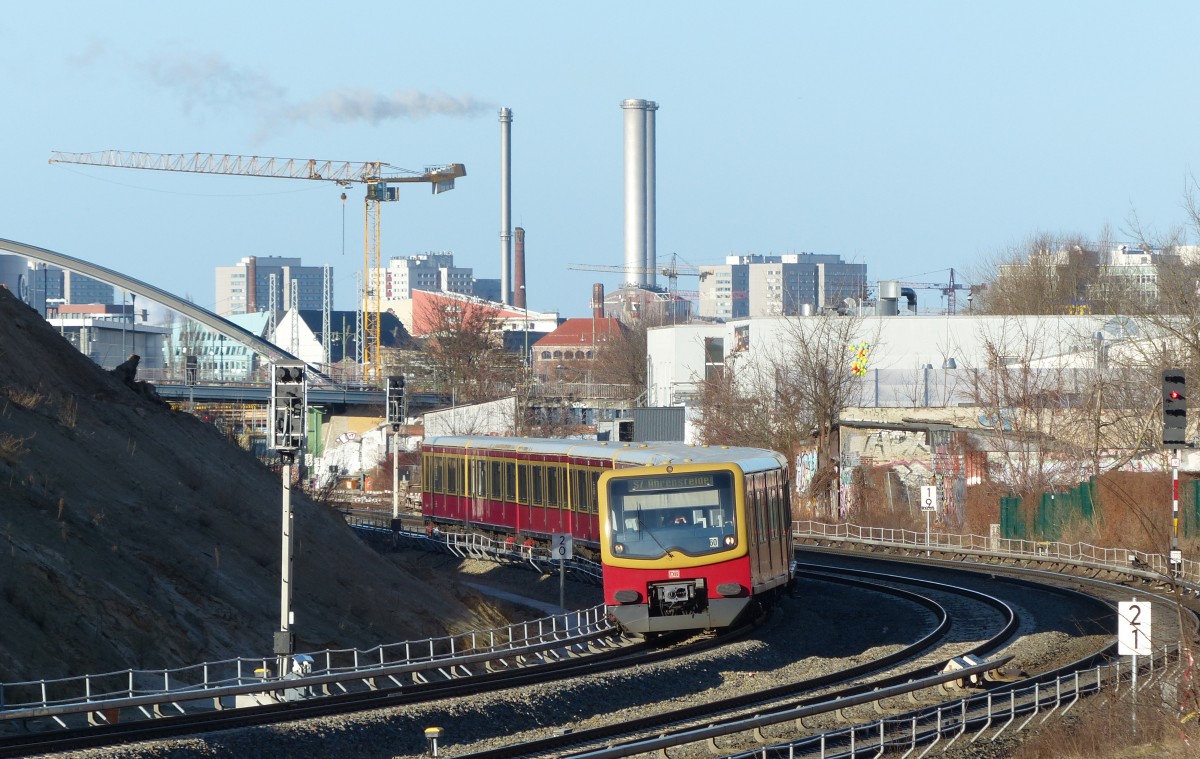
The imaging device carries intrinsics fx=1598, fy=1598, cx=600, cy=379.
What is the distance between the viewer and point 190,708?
2247 cm

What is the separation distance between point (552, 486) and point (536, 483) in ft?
4.64

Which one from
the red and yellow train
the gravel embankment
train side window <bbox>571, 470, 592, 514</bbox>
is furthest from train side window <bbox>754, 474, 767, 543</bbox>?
train side window <bbox>571, 470, 592, 514</bbox>

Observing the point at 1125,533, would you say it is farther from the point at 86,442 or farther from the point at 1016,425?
the point at 86,442

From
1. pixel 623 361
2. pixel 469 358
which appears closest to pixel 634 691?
pixel 469 358

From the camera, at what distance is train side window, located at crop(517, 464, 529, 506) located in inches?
1606

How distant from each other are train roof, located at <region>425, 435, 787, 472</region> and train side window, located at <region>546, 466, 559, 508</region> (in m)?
0.43

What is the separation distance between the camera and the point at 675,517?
24953 millimetres

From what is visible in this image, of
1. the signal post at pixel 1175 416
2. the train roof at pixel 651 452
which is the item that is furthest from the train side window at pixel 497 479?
the signal post at pixel 1175 416

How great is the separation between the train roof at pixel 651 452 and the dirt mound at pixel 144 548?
4134mm

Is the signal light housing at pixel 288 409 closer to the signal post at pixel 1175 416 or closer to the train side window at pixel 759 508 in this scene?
the train side window at pixel 759 508

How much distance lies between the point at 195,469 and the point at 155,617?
11.6 meters

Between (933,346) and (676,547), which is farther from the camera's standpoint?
(933,346)

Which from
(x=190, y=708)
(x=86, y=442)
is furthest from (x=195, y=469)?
(x=190, y=708)

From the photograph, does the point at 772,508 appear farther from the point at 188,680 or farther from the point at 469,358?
the point at 469,358
